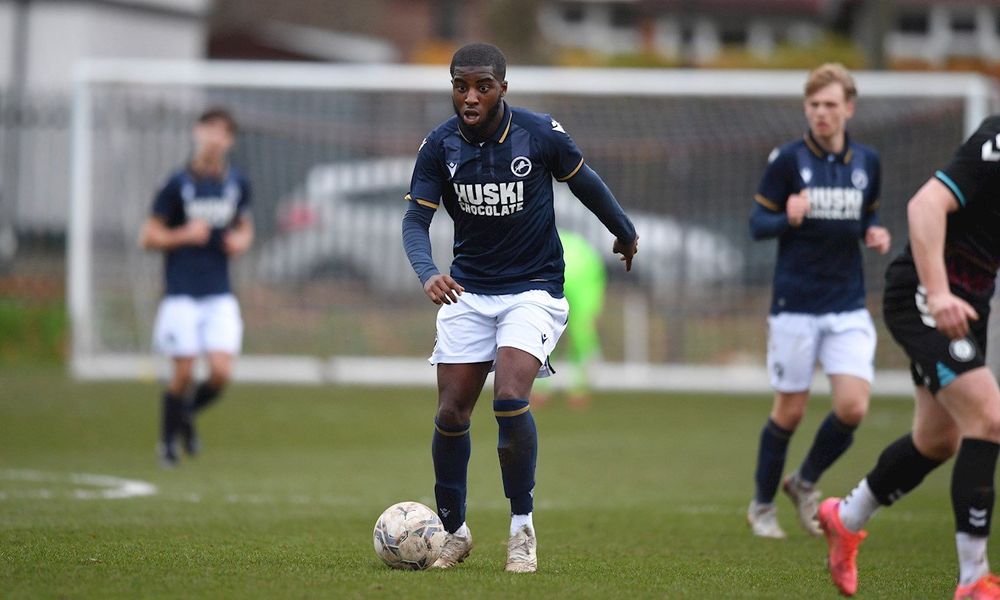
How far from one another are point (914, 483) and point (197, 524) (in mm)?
3869

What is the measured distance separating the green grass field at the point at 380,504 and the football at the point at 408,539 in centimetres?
10

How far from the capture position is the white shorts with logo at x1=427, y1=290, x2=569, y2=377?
21.2 feet

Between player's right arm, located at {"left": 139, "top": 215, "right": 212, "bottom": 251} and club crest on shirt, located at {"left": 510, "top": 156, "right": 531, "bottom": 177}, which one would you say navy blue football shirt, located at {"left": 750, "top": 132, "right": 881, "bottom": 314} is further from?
player's right arm, located at {"left": 139, "top": 215, "right": 212, "bottom": 251}

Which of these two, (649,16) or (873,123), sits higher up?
(649,16)

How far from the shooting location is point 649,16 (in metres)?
47.8

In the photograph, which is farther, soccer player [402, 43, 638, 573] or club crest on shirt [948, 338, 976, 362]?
soccer player [402, 43, 638, 573]

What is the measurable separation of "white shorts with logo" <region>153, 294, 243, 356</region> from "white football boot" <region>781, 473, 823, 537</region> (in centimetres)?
516

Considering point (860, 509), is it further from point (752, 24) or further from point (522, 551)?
point (752, 24)

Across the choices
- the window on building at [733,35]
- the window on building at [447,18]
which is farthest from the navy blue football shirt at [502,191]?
the window on building at [447,18]

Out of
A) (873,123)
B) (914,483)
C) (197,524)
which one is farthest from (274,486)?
(873,123)

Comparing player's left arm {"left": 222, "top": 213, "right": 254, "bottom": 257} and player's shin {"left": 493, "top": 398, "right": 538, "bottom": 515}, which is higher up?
player's left arm {"left": 222, "top": 213, "right": 254, "bottom": 257}

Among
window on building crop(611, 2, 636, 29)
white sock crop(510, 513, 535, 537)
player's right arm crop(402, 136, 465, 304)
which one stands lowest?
white sock crop(510, 513, 535, 537)

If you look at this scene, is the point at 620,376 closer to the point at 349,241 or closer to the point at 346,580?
the point at 349,241

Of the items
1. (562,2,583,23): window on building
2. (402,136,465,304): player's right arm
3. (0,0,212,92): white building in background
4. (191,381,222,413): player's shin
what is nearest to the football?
(402,136,465,304): player's right arm
